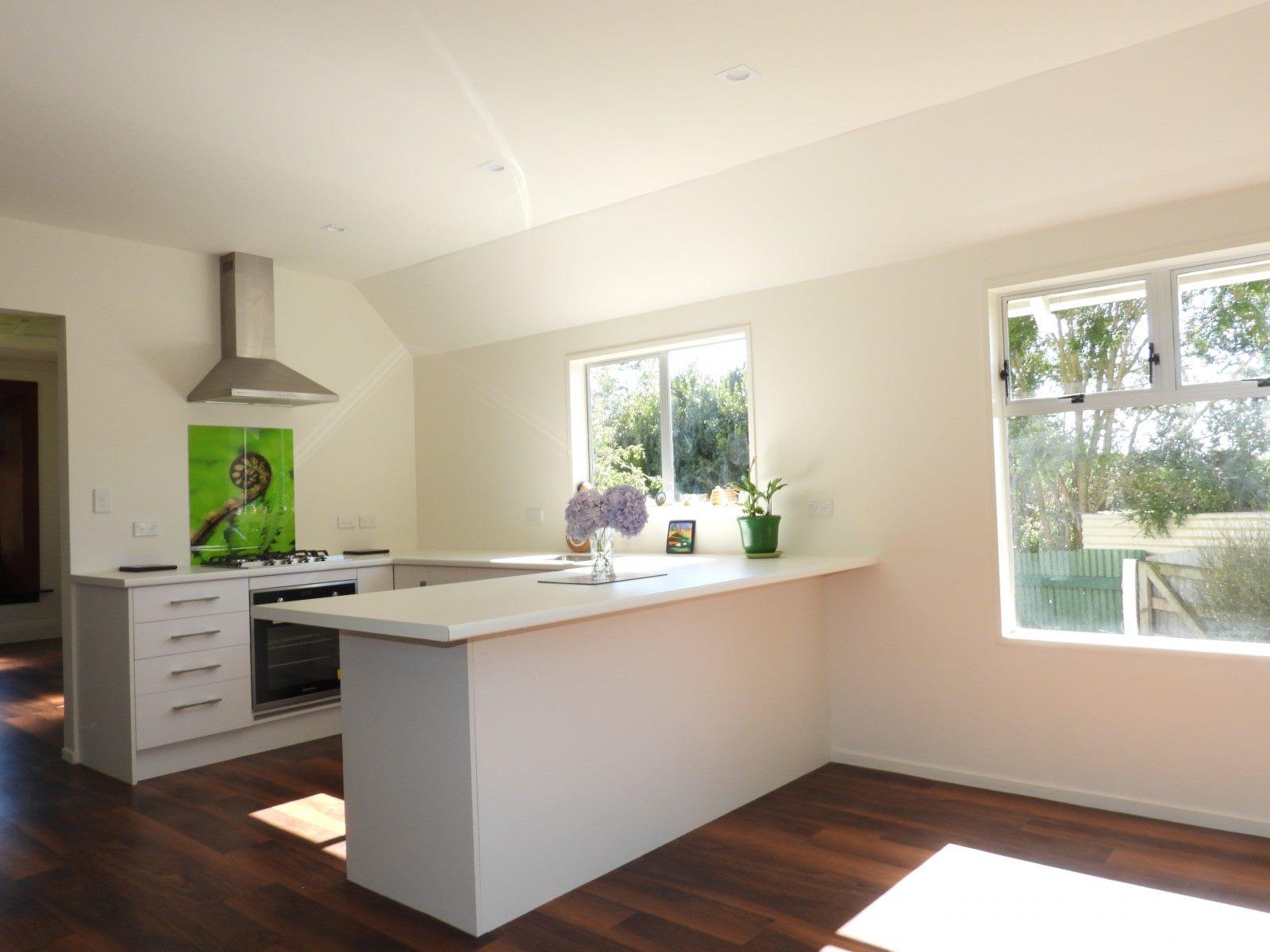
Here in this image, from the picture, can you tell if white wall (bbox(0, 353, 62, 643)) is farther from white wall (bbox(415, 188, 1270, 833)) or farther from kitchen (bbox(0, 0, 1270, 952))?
white wall (bbox(415, 188, 1270, 833))

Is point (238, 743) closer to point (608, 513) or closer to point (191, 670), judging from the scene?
point (191, 670)

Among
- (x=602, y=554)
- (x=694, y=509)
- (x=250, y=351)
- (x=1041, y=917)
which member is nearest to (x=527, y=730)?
(x=602, y=554)

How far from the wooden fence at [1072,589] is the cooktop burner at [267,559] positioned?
346 cm

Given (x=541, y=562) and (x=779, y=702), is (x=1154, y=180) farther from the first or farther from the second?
(x=541, y=562)

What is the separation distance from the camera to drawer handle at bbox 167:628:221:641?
412 cm

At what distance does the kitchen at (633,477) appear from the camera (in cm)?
259

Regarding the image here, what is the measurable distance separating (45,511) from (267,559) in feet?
16.3

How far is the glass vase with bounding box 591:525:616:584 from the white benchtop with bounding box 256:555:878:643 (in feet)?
0.42

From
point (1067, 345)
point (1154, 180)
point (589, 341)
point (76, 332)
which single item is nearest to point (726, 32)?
point (1154, 180)

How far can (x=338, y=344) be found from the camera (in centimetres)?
549

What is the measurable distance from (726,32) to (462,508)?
146 inches

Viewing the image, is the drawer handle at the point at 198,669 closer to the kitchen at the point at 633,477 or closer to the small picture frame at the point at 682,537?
the kitchen at the point at 633,477

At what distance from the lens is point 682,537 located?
4.54 m

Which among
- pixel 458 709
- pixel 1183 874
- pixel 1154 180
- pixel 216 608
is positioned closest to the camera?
pixel 458 709
